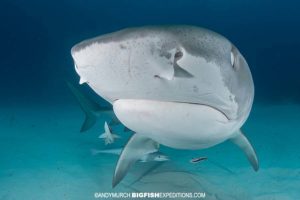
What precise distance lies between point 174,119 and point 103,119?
12.1m

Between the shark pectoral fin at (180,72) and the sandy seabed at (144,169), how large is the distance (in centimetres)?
357

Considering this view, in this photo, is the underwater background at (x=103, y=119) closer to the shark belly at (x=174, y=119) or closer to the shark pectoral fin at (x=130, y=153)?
the shark pectoral fin at (x=130, y=153)

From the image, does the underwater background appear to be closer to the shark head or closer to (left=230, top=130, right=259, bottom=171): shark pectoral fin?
(left=230, top=130, right=259, bottom=171): shark pectoral fin

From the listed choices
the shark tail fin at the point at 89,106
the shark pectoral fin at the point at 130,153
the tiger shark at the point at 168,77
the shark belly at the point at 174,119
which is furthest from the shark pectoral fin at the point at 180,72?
the shark tail fin at the point at 89,106

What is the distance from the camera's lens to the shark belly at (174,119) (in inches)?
57.4

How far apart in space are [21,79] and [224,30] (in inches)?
826

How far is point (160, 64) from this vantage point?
1.12 meters

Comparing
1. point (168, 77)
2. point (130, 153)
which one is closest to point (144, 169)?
point (130, 153)

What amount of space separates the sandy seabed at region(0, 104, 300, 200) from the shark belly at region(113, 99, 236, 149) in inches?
117

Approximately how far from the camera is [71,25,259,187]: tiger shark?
1128 millimetres

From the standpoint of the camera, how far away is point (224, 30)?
3447 cm

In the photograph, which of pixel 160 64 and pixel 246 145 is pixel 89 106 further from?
pixel 160 64

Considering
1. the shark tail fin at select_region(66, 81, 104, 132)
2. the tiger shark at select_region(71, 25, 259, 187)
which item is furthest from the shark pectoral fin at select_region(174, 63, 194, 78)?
the shark tail fin at select_region(66, 81, 104, 132)

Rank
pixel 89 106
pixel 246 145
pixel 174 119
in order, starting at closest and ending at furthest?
1. pixel 174 119
2. pixel 246 145
3. pixel 89 106
